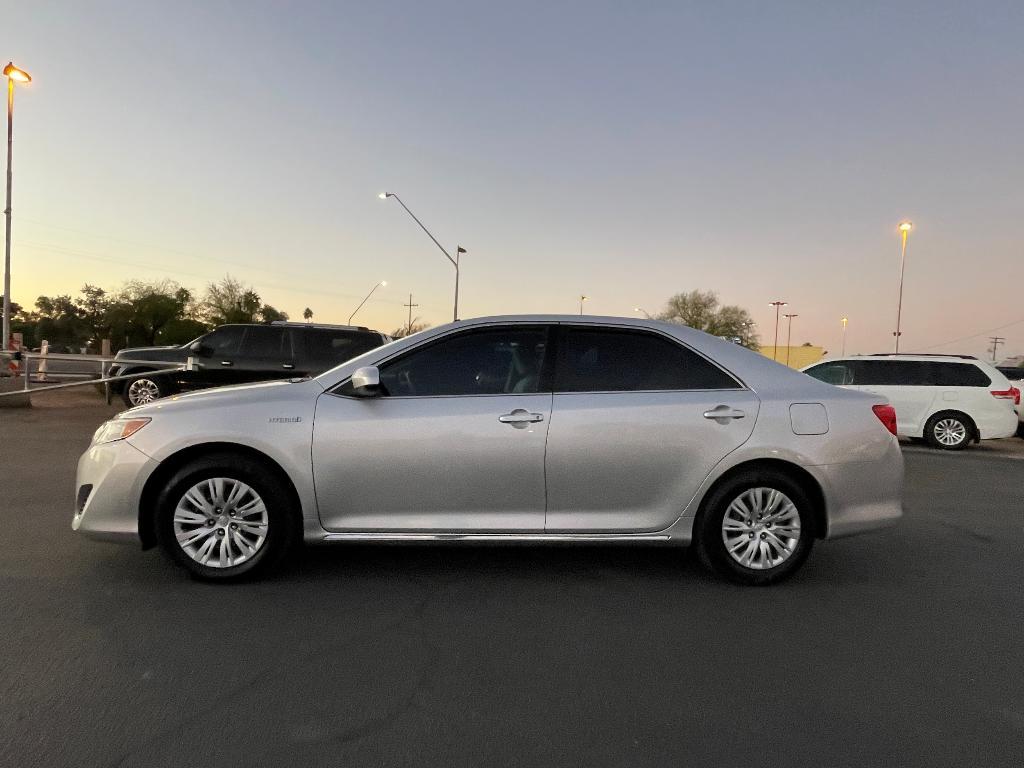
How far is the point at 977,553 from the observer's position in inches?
203

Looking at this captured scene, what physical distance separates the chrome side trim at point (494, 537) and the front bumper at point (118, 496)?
43.4 inches

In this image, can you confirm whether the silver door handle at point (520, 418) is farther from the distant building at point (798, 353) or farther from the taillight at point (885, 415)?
the distant building at point (798, 353)

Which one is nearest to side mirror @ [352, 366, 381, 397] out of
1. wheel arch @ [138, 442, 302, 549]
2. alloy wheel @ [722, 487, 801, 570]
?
wheel arch @ [138, 442, 302, 549]

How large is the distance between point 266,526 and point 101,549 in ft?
5.12

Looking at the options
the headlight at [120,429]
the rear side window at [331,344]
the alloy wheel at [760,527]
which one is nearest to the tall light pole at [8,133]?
the rear side window at [331,344]

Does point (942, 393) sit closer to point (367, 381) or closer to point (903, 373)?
point (903, 373)

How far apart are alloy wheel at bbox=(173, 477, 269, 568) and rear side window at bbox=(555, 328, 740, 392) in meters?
1.95

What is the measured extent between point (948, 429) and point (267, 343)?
1255 centimetres

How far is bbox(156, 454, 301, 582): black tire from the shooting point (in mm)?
4008

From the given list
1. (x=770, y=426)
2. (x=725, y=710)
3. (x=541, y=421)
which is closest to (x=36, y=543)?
(x=541, y=421)

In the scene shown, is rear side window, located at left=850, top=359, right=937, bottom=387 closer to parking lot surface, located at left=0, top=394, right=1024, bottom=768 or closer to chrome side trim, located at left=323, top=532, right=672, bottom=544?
parking lot surface, located at left=0, top=394, right=1024, bottom=768

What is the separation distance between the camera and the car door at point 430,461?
4.01 meters

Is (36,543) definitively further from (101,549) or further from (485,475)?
(485,475)

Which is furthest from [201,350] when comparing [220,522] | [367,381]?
[367,381]
